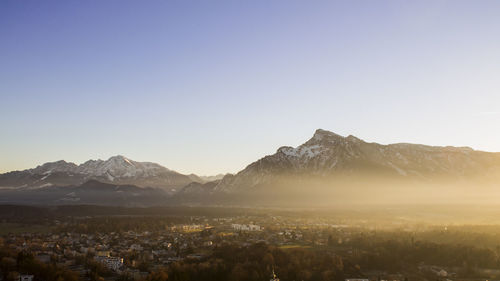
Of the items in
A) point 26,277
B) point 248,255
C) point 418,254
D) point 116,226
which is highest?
point 116,226

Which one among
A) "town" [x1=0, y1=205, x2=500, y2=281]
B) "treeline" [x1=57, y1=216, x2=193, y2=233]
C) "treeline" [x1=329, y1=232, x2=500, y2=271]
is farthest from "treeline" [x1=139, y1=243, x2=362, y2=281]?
"treeline" [x1=57, y1=216, x2=193, y2=233]

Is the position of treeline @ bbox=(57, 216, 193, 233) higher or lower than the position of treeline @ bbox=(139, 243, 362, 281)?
higher

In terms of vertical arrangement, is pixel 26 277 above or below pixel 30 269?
below

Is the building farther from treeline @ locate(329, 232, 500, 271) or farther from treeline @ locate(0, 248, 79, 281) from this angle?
treeline @ locate(329, 232, 500, 271)

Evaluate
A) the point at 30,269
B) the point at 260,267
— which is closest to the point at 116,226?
the point at 30,269

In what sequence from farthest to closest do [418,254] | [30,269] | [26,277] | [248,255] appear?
[418,254], [248,255], [30,269], [26,277]

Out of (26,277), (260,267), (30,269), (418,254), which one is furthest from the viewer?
(418,254)

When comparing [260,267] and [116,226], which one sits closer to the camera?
[260,267]

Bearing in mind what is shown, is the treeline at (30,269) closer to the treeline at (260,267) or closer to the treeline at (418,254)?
the treeline at (260,267)

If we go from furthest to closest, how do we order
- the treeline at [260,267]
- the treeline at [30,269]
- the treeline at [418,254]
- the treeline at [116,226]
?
the treeline at [116,226] → the treeline at [418,254] → the treeline at [260,267] → the treeline at [30,269]

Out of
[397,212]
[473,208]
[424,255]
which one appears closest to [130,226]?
[424,255]

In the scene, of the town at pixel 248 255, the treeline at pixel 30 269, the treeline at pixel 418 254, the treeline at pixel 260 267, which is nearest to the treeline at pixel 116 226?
the town at pixel 248 255

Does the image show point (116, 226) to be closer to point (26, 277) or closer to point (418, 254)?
point (26, 277)
